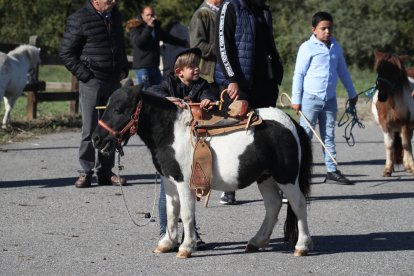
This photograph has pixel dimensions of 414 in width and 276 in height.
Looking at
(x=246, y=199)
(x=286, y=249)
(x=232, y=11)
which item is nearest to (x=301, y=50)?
(x=246, y=199)

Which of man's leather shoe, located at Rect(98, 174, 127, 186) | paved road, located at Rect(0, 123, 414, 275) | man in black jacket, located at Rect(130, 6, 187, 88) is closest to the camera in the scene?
paved road, located at Rect(0, 123, 414, 275)

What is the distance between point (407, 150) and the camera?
12.9 meters

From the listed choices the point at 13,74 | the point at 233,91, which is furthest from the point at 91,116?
the point at 13,74

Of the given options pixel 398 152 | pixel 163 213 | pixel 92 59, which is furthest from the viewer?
pixel 398 152

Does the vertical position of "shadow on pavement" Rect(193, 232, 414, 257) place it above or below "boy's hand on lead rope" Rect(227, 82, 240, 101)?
below

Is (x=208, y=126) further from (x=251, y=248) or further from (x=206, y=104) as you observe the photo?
(x=251, y=248)

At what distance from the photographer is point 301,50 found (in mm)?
11344

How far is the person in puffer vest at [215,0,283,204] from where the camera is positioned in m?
8.30

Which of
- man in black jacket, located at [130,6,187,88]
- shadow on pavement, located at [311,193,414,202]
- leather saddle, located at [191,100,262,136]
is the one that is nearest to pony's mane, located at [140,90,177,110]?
leather saddle, located at [191,100,262,136]

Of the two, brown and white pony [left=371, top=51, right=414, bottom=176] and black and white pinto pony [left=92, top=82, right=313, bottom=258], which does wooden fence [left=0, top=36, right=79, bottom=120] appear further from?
black and white pinto pony [left=92, top=82, right=313, bottom=258]

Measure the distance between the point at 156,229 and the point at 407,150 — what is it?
5368 mm

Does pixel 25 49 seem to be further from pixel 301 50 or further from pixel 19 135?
pixel 301 50

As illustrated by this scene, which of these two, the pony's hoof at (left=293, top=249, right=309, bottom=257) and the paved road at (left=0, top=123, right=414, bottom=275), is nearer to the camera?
the paved road at (left=0, top=123, right=414, bottom=275)

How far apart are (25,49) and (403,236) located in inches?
428
